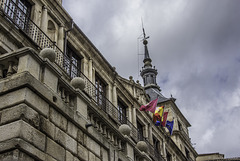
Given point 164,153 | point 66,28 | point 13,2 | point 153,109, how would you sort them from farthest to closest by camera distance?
point 164,153 → point 153,109 → point 66,28 → point 13,2

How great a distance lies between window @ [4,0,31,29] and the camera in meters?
11.8

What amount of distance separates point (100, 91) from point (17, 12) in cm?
675

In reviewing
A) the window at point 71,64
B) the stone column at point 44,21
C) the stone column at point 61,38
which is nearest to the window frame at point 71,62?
the window at point 71,64

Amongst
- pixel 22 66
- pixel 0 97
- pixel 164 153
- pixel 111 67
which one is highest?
pixel 111 67

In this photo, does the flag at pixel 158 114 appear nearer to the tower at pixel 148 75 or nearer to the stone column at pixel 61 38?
the stone column at pixel 61 38

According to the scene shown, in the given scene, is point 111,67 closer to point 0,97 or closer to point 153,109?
point 153,109

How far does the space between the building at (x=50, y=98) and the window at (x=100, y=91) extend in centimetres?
7

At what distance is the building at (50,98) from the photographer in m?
6.41

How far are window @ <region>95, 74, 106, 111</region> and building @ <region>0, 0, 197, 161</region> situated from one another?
0.07m

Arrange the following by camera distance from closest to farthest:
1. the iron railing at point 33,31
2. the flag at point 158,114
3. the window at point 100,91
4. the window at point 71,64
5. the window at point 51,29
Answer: the iron railing at point 33,31, the window at point 71,64, the window at point 51,29, the window at point 100,91, the flag at point 158,114

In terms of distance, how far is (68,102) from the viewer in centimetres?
812

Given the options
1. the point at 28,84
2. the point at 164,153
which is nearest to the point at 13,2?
the point at 28,84

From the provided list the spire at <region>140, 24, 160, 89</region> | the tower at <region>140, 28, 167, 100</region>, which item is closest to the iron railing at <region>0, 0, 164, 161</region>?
the tower at <region>140, 28, 167, 100</region>

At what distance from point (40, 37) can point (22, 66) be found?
6.23 metres
